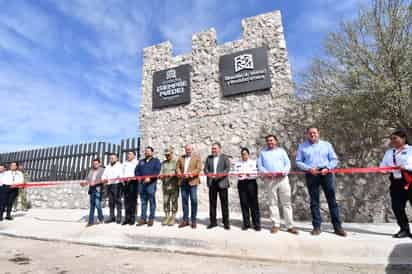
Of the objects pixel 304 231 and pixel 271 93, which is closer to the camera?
pixel 304 231

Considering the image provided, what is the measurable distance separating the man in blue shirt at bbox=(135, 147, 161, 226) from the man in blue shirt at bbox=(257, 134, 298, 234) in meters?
2.15

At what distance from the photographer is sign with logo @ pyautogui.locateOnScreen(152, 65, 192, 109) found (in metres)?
7.56

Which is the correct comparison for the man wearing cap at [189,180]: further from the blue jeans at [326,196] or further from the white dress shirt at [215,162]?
the blue jeans at [326,196]

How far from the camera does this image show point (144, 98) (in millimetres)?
8141

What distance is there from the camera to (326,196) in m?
3.67

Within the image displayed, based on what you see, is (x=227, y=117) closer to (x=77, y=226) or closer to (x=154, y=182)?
(x=154, y=182)

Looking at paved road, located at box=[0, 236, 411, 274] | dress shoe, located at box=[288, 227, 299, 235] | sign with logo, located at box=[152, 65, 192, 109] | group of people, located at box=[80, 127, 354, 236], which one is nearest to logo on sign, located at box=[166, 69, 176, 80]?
sign with logo, located at box=[152, 65, 192, 109]

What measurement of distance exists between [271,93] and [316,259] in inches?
172

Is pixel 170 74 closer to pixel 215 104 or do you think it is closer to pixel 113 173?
pixel 215 104

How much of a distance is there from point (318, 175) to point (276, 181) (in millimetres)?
659

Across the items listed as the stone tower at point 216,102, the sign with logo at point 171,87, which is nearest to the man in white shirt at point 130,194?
the stone tower at point 216,102

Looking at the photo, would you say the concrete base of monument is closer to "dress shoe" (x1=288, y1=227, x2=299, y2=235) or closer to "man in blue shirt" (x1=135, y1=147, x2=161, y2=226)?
"dress shoe" (x1=288, y1=227, x2=299, y2=235)

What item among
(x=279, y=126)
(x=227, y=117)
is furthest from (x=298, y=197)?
(x=227, y=117)

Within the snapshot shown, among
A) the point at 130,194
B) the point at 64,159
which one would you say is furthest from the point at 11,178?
the point at 130,194
